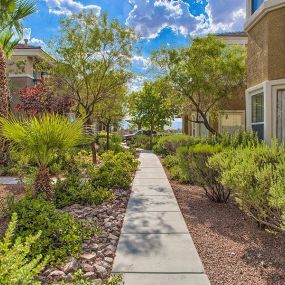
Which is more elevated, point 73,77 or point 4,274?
point 73,77

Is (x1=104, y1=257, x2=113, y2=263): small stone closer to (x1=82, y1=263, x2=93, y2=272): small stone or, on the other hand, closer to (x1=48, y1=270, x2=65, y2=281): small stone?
(x1=82, y1=263, x2=93, y2=272): small stone

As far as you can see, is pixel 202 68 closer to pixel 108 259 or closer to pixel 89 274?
pixel 108 259

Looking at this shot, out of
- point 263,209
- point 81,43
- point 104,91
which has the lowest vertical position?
point 263,209

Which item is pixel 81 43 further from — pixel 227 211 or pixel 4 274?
pixel 4 274

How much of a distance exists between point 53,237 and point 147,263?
1513mm

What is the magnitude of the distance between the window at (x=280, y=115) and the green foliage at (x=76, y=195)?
4401 mm

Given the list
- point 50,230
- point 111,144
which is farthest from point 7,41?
point 50,230

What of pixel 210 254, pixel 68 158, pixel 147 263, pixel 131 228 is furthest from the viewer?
pixel 68 158

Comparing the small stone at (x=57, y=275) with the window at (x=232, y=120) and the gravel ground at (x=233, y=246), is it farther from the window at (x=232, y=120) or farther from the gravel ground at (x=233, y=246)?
the window at (x=232, y=120)

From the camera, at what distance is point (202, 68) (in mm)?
12109

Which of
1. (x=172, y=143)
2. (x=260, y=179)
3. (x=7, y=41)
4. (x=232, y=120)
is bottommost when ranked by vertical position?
(x=172, y=143)

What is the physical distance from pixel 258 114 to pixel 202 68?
346 centimetres

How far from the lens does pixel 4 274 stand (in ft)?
7.98

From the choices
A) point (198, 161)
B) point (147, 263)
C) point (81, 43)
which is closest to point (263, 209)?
point (147, 263)
